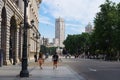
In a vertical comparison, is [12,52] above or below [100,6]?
below

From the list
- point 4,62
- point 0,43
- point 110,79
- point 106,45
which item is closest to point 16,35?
point 4,62

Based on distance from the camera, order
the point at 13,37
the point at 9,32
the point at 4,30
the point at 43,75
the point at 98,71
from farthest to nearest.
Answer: the point at 13,37
the point at 9,32
the point at 4,30
the point at 98,71
the point at 43,75

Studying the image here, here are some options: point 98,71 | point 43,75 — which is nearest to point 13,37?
point 98,71

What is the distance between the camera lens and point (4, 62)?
51000 millimetres

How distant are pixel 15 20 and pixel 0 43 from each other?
44.0 ft

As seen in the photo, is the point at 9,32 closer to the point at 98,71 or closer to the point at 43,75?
the point at 98,71

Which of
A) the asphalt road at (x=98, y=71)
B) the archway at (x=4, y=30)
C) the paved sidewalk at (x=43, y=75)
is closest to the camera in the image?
the paved sidewalk at (x=43, y=75)

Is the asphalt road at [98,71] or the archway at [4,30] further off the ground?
the archway at [4,30]

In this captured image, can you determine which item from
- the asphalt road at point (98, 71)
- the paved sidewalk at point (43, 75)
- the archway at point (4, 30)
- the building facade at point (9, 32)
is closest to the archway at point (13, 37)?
the building facade at point (9, 32)

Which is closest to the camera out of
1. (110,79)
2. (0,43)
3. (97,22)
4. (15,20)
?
(110,79)

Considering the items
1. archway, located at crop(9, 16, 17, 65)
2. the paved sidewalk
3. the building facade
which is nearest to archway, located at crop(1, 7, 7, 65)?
the building facade

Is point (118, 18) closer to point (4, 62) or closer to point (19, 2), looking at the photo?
point (19, 2)

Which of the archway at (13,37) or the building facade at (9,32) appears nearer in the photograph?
the building facade at (9,32)

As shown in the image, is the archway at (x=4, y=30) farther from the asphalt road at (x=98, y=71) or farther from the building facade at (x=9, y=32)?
the asphalt road at (x=98, y=71)
